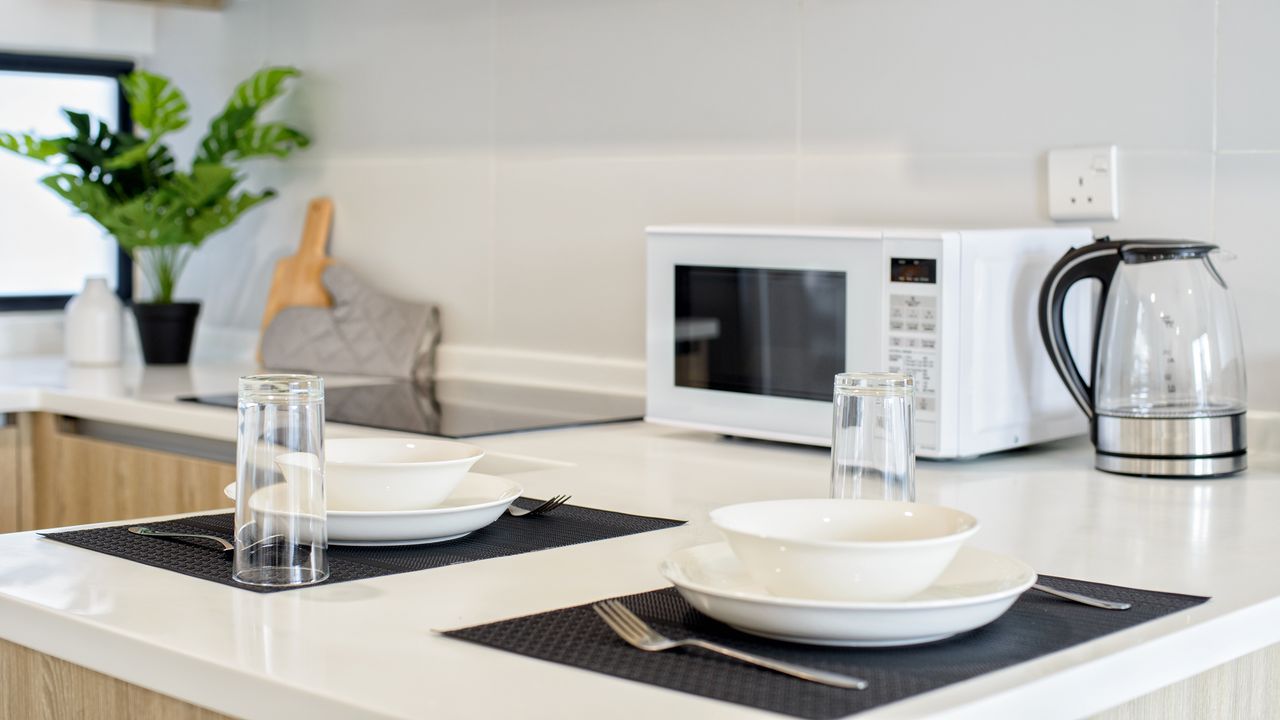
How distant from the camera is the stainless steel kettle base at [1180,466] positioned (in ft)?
5.00

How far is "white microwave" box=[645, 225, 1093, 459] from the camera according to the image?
159 centimetres

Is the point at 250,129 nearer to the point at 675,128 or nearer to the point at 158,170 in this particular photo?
the point at 158,170

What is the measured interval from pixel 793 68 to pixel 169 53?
5.40 ft

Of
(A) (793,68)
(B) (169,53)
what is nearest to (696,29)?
(A) (793,68)

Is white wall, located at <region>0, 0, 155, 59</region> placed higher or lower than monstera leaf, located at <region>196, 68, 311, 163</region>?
higher

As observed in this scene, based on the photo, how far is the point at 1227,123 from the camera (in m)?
1.67

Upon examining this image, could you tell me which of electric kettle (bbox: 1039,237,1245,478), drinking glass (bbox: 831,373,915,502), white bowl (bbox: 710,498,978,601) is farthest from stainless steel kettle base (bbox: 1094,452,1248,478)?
white bowl (bbox: 710,498,978,601)

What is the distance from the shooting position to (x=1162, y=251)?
5.06 ft

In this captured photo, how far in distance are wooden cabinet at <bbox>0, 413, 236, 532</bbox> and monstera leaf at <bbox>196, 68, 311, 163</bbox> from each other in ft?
2.15

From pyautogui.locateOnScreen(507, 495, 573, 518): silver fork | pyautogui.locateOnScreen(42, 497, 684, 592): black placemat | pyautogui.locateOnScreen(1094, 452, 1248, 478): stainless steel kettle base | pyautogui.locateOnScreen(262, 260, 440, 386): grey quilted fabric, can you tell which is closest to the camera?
pyautogui.locateOnScreen(42, 497, 684, 592): black placemat

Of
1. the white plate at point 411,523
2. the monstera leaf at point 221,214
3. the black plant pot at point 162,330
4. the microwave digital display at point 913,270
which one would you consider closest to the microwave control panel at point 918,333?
the microwave digital display at point 913,270

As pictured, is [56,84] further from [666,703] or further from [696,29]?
[666,703]

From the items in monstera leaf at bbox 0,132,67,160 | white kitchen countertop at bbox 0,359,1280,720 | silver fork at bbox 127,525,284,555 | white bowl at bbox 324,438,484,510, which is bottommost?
white kitchen countertop at bbox 0,359,1280,720

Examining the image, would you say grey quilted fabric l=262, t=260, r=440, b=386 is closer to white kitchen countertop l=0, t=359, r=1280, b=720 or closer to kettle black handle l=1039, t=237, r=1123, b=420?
white kitchen countertop l=0, t=359, r=1280, b=720
